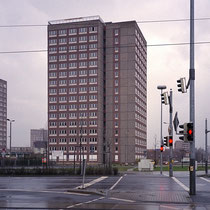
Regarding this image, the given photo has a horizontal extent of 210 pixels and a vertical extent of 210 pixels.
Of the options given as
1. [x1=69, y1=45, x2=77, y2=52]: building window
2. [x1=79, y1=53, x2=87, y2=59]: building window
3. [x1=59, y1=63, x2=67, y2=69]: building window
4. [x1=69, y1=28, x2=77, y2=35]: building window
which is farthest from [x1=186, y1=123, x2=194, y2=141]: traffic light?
[x1=69, y1=28, x2=77, y2=35]: building window

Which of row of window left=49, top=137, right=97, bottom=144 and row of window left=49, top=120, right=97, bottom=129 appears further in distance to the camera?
row of window left=49, top=120, right=97, bottom=129

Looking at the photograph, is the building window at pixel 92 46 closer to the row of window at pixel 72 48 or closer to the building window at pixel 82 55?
the row of window at pixel 72 48

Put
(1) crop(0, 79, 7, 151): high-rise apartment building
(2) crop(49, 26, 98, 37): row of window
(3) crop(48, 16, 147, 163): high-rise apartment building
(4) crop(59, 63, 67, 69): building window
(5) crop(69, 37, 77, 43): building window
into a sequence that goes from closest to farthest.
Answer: (3) crop(48, 16, 147, 163): high-rise apartment building → (2) crop(49, 26, 98, 37): row of window → (5) crop(69, 37, 77, 43): building window → (4) crop(59, 63, 67, 69): building window → (1) crop(0, 79, 7, 151): high-rise apartment building

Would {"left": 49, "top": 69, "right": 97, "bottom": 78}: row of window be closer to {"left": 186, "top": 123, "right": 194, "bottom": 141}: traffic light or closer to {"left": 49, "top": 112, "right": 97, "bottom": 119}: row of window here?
{"left": 49, "top": 112, "right": 97, "bottom": 119}: row of window

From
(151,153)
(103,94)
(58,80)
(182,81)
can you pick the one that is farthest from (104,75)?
(182,81)

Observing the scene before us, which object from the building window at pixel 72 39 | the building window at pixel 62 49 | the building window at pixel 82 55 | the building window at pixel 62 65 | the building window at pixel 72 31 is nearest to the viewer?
the building window at pixel 82 55

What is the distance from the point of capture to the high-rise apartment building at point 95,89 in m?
120

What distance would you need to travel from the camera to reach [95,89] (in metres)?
121

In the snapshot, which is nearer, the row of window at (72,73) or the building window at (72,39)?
the row of window at (72,73)

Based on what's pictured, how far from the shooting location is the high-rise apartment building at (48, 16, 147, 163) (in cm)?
12006

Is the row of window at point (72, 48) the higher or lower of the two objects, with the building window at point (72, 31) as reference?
lower

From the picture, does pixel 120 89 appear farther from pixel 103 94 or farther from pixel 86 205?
pixel 86 205

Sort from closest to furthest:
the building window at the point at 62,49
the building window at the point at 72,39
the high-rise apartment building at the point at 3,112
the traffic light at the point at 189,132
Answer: the traffic light at the point at 189,132 → the building window at the point at 72,39 → the building window at the point at 62,49 → the high-rise apartment building at the point at 3,112

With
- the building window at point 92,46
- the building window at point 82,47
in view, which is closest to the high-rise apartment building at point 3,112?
the building window at point 82,47
